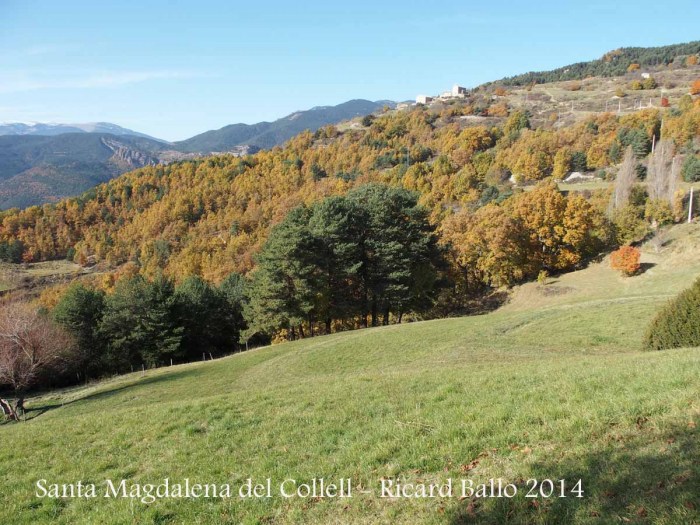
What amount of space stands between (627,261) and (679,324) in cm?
3147

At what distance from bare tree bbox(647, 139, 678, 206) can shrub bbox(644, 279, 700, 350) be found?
48684mm

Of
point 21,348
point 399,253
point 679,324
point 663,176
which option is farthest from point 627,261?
point 21,348

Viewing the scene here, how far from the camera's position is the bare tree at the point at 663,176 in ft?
181

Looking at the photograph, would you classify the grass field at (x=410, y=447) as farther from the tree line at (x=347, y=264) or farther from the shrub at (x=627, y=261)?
the shrub at (x=627, y=261)

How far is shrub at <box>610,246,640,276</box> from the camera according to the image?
138 ft

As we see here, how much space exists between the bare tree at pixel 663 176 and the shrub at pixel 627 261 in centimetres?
1779

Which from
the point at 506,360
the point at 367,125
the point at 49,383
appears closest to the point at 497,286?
the point at 506,360

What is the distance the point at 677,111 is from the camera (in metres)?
112

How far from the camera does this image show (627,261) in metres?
42.1

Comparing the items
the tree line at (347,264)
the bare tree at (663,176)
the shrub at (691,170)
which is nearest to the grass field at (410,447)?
the tree line at (347,264)

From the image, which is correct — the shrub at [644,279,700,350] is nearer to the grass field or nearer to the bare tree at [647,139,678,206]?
the grass field

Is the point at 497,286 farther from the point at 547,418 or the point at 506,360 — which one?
the point at 547,418

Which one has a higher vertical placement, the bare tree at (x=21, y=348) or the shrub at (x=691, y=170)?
the shrub at (x=691, y=170)

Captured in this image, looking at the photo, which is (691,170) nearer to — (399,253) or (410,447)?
(399,253)
